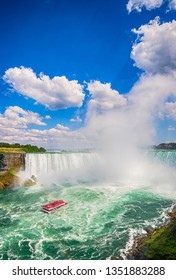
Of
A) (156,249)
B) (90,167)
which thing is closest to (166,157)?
(90,167)

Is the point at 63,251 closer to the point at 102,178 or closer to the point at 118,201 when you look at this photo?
the point at 118,201

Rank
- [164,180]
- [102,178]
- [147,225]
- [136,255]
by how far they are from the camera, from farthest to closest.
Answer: [102,178] → [164,180] → [147,225] → [136,255]

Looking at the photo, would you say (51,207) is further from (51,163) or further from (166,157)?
(166,157)

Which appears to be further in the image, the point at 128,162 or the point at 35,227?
the point at 128,162

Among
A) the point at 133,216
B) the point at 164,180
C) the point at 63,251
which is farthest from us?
the point at 164,180

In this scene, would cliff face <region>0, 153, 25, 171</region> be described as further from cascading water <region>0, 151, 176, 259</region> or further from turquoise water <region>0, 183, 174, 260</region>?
turquoise water <region>0, 183, 174, 260</region>

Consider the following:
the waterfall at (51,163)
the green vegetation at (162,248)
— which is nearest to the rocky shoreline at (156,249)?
the green vegetation at (162,248)

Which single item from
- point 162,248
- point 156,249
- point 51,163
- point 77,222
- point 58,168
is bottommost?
point 77,222
